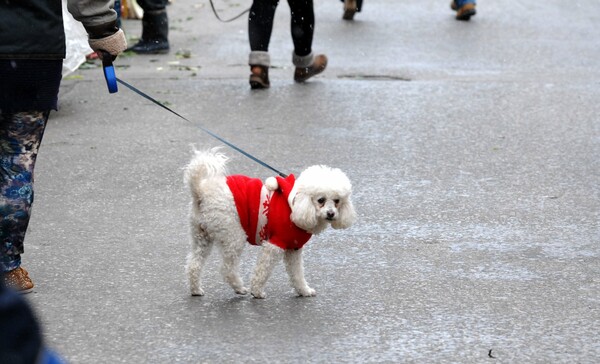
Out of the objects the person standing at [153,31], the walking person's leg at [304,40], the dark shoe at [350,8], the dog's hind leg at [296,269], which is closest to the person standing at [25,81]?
the dog's hind leg at [296,269]

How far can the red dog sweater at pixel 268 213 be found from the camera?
4.46m

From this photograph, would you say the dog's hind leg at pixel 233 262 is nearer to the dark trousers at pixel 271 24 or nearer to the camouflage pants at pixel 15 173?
the camouflage pants at pixel 15 173

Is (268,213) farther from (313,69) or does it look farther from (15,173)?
(313,69)

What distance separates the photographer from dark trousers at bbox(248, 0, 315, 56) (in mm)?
9164

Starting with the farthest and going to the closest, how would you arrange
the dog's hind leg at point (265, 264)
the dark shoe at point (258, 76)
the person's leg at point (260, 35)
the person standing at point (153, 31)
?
the person standing at point (153, 31)
the dark shoe at point (258, 76)
the person's leg at point (260, 35)
the dog's hind leg at point (265, 264)

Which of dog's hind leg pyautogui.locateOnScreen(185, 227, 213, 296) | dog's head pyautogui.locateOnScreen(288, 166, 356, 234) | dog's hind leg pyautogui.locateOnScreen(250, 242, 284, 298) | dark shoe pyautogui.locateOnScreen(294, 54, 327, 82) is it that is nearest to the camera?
dog's head pyautogui.locateOnScreen(288, 166, 356, 234)

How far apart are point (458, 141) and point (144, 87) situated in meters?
3.11

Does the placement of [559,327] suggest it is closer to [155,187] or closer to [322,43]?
[155,187]

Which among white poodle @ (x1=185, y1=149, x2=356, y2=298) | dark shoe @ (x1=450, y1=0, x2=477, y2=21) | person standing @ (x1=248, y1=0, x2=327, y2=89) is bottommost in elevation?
dark shoe @ (x1=450, y1=0, x2=477, y2=21)

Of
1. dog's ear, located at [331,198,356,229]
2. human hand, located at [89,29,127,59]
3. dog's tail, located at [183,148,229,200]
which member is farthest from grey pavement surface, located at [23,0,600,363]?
human hand, located at [89,29,127,59]

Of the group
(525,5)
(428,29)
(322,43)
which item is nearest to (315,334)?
(322,43)

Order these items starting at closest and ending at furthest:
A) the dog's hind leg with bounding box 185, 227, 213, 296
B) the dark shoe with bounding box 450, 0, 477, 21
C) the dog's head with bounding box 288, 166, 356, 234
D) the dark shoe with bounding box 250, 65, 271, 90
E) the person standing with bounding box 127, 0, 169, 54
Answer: the dog's head with bounding box 288, 166, 356, 234 → the dog's hind leg with bounding box 185, 227, 213, 296 → the dark shoe with bounding box 250, 65, 271, 90 → the person standing with bounding box 127, 0, 169, 54 → the dark shoe with bounding box 450, 0, 477, 21

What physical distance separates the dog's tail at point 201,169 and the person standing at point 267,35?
483 cm

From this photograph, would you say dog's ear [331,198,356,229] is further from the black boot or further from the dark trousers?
the black boot
